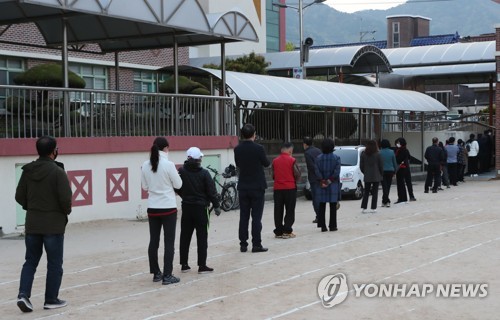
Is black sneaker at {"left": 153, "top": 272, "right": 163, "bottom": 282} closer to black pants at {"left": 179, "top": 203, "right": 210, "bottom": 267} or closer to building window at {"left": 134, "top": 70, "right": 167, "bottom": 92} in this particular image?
black pants at {"left": 179, "top": 203, "right": 210, "bottom": 267}

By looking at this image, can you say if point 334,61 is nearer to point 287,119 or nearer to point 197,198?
point 287,119

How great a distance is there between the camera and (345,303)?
27.5ft

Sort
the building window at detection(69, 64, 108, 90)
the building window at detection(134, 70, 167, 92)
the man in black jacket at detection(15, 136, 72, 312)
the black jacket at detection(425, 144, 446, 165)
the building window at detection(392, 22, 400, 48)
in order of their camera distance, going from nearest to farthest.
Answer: the man in black jacket at detection(15, 136, 72, 312), the black jacket at detection(425, 144, 446, 165), the building window at detection(69, 64, 108, 90), the building window at detection(134, 70, 167, 92), the building window at detection(392, 22, 400, 48)

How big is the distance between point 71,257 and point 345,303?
5.40 m

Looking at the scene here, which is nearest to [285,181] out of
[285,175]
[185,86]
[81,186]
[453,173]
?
[285,175]

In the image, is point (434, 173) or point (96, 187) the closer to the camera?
point (96, 187)

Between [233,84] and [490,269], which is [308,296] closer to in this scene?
[490,269]

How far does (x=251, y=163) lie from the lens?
40.1 ft

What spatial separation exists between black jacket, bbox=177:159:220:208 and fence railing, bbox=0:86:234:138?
6.32 meters

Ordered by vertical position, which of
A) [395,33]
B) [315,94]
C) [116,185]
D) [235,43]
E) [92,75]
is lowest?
[116,185]

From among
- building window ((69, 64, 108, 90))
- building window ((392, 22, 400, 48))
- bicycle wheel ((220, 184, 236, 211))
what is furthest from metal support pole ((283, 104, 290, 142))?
building window ((392, 22, 400, 48))

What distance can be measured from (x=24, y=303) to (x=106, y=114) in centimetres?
1010

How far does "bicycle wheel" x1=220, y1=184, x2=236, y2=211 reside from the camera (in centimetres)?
1988

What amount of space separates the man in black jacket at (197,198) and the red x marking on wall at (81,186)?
6.48 metres
